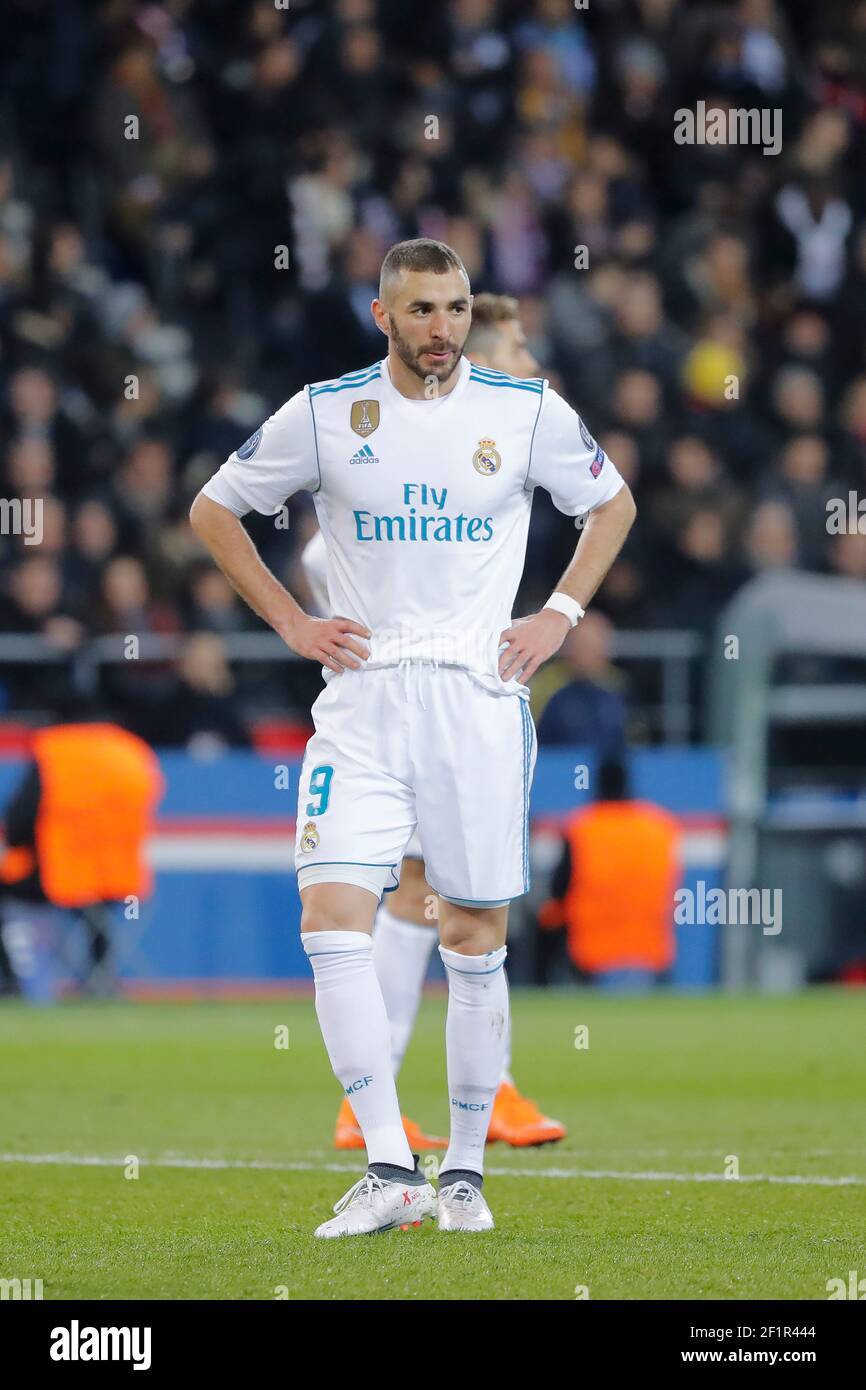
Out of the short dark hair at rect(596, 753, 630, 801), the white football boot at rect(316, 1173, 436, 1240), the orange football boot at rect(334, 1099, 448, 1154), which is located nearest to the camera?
the white football boot at rect(316, 1173, 436, 1240)

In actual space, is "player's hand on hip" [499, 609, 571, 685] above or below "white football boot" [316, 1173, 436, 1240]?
above

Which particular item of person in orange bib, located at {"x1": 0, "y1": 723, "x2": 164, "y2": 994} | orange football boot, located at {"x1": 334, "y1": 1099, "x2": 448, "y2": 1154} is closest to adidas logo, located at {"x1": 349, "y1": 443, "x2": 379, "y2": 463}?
orange football boot, located at {"x1": 334, "y1": 1099, "x2": 448, "y2": 1154}

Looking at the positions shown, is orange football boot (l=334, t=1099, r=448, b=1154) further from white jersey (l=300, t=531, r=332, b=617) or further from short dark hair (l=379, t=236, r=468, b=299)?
short dark hair (l=379, t=236, r=468, b=299)

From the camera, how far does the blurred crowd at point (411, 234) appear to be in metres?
14.3

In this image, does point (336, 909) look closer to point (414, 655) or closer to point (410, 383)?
point (414, 655)

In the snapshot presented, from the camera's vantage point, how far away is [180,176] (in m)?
16.1

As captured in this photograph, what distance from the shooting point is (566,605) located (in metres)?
5.81

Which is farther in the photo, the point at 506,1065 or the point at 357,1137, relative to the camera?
the point at 357,1137

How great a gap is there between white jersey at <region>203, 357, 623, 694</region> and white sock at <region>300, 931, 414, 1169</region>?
686 millimetres

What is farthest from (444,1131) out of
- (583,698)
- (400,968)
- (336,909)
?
(583,698)

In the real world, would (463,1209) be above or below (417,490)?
below

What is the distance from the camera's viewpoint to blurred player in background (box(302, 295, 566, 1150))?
23.7ft

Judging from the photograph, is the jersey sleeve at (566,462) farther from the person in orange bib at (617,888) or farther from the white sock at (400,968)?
the person in orange bib at (617,888)

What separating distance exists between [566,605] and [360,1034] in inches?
45.4
